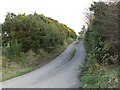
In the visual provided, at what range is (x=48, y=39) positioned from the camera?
39531mm

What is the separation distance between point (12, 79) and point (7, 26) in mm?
13715

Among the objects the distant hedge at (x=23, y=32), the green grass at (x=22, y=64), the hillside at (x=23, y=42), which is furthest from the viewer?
the distant hedge at (x=23, y=32)

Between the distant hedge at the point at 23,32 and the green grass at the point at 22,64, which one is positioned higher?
the distant hedge at the point at 23,32

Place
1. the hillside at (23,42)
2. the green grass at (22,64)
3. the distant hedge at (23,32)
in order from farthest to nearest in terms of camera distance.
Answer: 1. the distant hedge at (23,32)
2. the hillside at (23,42)
3. the green grass at (22,64)

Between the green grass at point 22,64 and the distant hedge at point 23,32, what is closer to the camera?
the green grass at point 22,64

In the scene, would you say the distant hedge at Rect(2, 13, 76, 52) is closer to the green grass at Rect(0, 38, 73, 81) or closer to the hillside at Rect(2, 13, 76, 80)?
the hillside at Rect(2, 13, 76, 80)

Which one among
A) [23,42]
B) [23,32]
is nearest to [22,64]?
[23,42]

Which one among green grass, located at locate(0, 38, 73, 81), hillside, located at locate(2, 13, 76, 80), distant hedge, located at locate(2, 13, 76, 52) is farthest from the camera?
distant hedge, located at locate(2, 13, 76, 52)

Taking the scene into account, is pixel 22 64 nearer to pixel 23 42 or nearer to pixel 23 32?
pixel 23 42

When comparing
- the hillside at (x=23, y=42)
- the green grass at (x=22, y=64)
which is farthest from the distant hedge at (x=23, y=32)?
the green grass at (x=22, y=64)

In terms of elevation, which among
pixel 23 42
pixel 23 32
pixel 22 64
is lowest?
pixel 22 64

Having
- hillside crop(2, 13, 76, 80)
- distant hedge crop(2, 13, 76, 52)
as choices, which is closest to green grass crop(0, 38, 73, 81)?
hillside crop(2, 13, 76, 80)

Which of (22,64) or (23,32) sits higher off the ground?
(23,32)

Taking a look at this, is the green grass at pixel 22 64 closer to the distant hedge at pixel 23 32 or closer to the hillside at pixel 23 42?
the hillside at pixel 23 42
